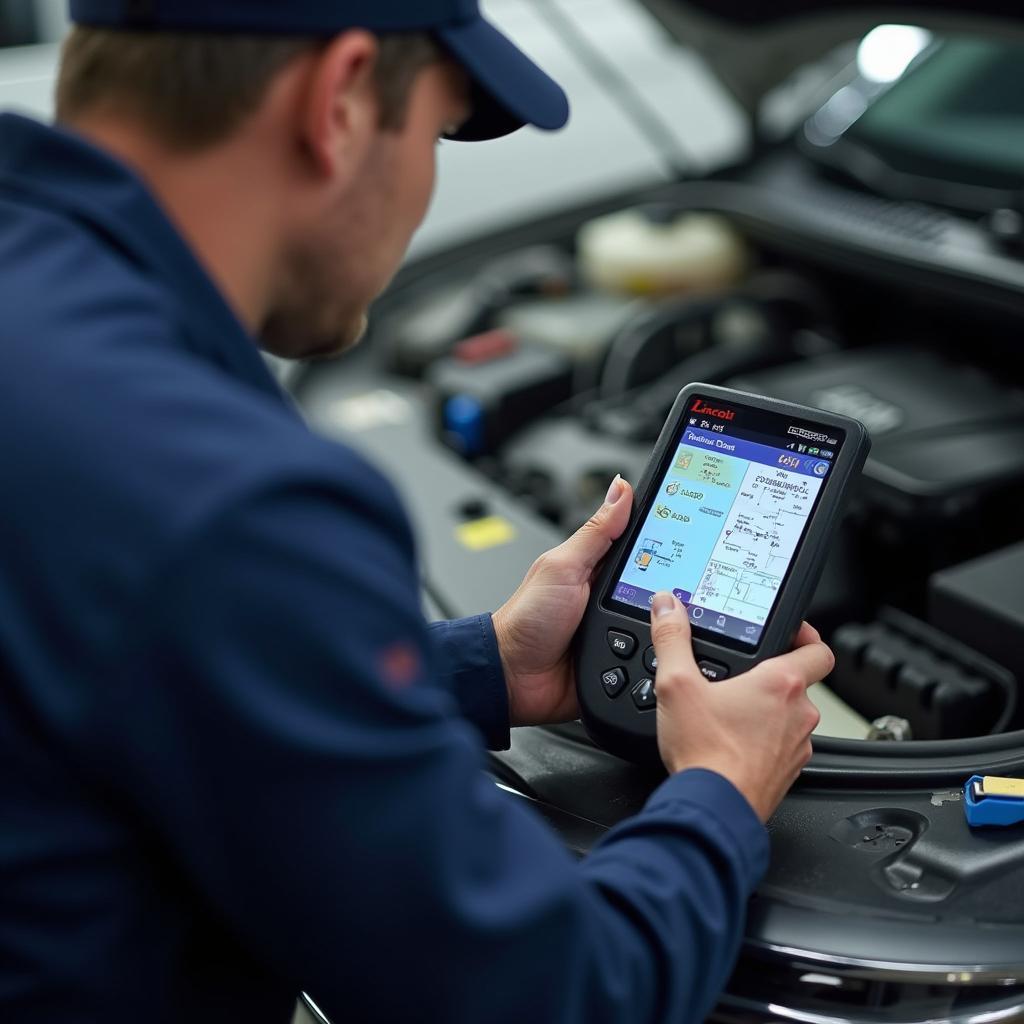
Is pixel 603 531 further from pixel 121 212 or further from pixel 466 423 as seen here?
pixel 466 423

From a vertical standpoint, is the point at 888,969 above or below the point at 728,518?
below

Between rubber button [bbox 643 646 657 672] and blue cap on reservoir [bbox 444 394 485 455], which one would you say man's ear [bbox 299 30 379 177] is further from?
blue cap on reservoir [bbox 444 394 485 455]

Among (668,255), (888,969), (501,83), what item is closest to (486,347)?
(668,255)

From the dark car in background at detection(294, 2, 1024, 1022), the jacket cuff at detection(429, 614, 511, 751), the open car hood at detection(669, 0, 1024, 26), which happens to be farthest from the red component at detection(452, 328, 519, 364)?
the jacket cuff at detection(429, 614, 511, 751)

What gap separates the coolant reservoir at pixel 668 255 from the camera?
1836mm

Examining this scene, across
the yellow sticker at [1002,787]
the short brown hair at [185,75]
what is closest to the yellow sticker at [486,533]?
the yellow sticker at [1002,787]

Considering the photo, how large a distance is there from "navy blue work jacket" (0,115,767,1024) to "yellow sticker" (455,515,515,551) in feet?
2.19

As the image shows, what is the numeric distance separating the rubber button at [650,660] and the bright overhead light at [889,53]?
126cm

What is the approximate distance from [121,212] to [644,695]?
46cm

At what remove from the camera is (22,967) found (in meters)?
0.60

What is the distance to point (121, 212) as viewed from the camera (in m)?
0.62

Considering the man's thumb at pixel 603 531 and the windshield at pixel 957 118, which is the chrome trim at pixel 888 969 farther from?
the windshield at pixel 957 118

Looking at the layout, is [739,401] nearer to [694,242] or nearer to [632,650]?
[632,650]

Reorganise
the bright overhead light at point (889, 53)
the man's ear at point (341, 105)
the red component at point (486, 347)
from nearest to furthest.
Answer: the man's ear at point (341, 105) → the red component at point (486, 347) → the bright overhead light at point (889, 53)
